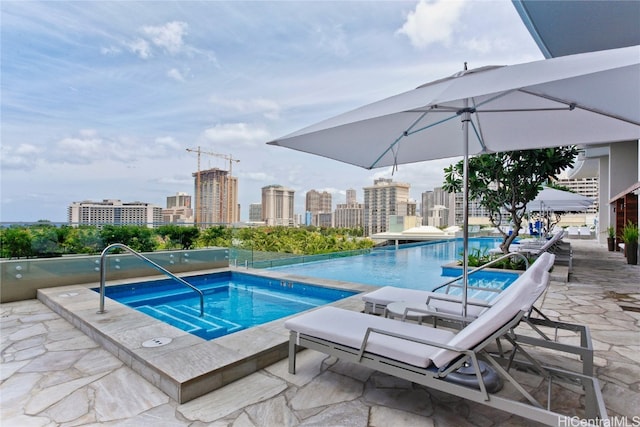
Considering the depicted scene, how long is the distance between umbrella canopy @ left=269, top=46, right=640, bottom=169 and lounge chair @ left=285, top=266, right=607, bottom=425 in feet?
4.21

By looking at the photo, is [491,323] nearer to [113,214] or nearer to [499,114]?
[499,114]

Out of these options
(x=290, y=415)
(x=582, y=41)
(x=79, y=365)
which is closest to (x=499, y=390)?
(x=290, y=415)

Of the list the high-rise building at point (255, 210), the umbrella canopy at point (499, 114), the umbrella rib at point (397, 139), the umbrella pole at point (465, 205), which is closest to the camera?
the umbrella canopy at point (499, 114)

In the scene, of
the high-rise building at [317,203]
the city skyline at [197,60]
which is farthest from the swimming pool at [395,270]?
the high-rise building at [317,203]

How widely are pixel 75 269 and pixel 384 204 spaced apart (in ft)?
126

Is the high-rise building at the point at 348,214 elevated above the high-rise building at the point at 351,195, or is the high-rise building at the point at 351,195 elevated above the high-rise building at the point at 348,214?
the high-rise building at the point at 351,195

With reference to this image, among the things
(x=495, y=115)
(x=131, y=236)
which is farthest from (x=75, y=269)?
(x=495, y=115)

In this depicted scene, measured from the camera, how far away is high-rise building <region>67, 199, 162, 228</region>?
7.89 metres

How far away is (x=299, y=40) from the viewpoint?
37.0 ft

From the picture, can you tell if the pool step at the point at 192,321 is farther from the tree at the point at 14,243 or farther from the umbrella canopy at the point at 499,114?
the umbrella canopy at the point at 499,114

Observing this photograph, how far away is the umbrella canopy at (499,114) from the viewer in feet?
6.57

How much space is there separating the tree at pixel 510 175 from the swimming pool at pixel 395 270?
159 cm

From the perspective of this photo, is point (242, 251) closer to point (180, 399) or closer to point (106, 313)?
point (106, 313)

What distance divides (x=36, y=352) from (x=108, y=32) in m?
11.0
